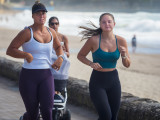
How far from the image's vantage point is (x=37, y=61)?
417 centimetres

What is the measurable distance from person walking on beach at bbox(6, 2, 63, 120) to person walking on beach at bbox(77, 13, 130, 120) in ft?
1.61

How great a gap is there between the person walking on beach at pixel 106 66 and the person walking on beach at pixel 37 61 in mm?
490

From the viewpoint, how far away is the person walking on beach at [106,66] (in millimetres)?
4277

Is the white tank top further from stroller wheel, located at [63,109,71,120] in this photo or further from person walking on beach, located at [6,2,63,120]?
stroller wheel, located at [63,109,71,120]

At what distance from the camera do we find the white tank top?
4117mm

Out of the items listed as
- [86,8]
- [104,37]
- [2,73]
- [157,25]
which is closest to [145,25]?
[157,25]

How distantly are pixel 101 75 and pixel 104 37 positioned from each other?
0.44m

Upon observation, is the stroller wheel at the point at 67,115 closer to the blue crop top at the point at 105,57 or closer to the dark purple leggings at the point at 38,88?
the dark purple leggings at the point at 38,88

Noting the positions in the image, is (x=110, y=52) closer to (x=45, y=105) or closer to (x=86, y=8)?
(x=45, y=105)

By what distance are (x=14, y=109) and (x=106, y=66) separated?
255cm

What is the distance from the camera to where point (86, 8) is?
163625mm

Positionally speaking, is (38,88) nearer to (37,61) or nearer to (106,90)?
(37,61)

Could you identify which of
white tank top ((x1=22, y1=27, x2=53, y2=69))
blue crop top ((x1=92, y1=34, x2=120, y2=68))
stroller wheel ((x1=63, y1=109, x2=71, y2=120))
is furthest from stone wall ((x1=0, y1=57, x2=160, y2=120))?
white tank top ((x1=22, y1=27, x2=53, y2=69))

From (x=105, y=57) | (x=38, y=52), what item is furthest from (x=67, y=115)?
(x=38, y=52)
